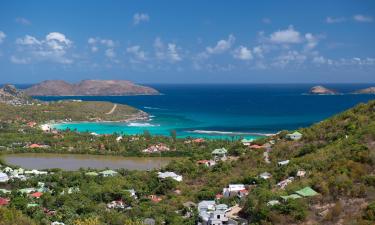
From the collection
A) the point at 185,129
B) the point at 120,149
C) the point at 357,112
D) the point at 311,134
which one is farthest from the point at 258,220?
the point at 185,129

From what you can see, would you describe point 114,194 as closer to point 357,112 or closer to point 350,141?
point 350,141

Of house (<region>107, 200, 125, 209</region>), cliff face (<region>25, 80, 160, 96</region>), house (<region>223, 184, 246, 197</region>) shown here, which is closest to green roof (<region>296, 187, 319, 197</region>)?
house (<region>223, 184, 246, 197</region>)

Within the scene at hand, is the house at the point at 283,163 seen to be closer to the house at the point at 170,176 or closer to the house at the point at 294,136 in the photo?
the house at the point at 294,136

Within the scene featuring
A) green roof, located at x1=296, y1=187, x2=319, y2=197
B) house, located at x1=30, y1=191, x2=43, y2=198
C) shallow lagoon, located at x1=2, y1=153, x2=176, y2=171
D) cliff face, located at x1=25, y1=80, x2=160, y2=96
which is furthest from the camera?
cliff face, located at x1=25, y1=80, x2=160, y2=96

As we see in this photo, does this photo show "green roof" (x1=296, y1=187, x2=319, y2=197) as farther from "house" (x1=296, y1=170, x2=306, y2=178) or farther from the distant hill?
the distant hill

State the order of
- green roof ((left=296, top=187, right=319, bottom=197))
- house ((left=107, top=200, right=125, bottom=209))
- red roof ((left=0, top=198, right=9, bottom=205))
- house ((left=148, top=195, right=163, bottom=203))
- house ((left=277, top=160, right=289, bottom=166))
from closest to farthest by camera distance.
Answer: green roof ((left=296, top=187, right=319, bottom=197)) < house ((left=107, top=200, right=125, bottom=209)) < red roof ((left=0, top=198, right=9, bottom=205)) < house ((left=148, top=195, right=163, bottom=203)) < house ((left=277, top=160, right=289, bottom=166))

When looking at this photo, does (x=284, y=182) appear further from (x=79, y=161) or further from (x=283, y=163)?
(x=79, y=161)
